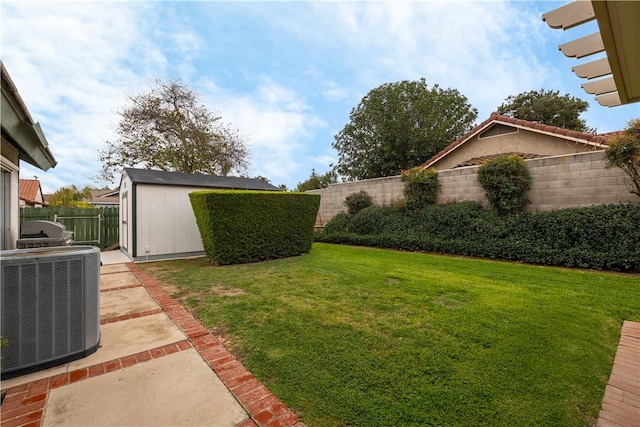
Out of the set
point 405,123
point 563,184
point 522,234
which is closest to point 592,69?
point 522,234

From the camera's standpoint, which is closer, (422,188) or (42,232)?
(42,232)

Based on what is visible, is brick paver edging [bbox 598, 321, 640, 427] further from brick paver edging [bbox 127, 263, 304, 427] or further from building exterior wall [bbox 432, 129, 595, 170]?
building exterior wall [bbox 432, 129, 595, 170]

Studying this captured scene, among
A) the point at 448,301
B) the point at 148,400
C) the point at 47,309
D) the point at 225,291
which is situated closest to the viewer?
the point at 148,400

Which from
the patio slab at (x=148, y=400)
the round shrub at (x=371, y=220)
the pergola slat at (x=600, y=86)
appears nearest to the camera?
the patio slab at (x=148, y=400)

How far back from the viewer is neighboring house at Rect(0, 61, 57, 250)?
289cm

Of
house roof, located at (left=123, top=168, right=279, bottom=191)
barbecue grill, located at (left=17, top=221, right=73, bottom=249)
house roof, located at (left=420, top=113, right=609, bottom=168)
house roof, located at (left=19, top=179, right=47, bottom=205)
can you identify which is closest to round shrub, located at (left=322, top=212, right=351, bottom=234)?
house roof, located at (left=123, top=168, right=279, bottom=191)

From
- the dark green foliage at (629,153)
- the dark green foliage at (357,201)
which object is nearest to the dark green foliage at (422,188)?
the dark green foliage at (357,201)

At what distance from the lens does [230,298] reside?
14.1 ft

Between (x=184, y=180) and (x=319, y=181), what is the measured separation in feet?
58.5

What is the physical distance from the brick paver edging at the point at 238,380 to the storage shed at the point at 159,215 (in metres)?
5.21

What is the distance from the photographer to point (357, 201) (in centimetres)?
1202

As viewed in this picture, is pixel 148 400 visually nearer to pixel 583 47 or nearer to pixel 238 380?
pixel 238 380

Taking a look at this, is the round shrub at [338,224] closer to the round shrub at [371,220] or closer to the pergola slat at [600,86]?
the round shrub at [371,220]

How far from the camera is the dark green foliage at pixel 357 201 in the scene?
39.0ft
